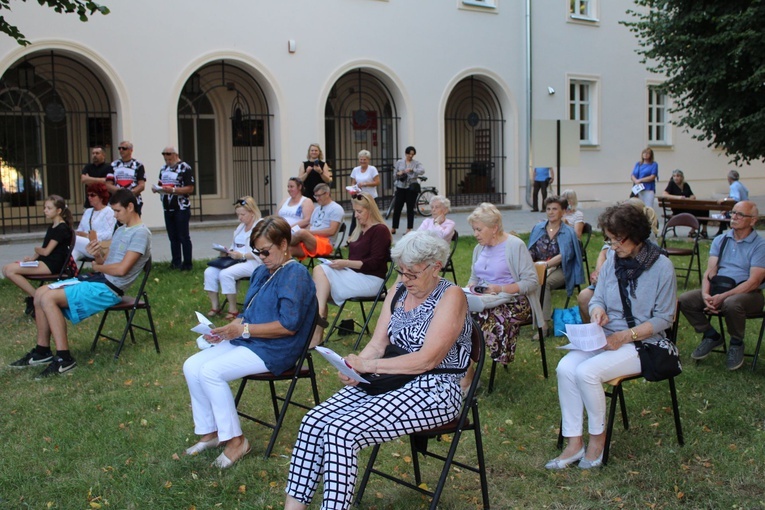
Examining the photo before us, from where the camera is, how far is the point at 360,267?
727cm

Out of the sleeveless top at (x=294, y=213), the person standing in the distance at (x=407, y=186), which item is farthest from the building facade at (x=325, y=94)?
the sleeveless top at (x=294, y=213)

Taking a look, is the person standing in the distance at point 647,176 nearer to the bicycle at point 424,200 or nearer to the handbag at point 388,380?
the bicycle at point 424,200

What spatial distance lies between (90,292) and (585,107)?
18147 mm

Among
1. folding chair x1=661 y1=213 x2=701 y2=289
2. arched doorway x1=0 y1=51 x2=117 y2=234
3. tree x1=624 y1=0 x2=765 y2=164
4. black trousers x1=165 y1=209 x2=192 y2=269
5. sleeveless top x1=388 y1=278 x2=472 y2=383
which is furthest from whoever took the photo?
arched doorway x1=0 y1=51 x2=117 y2=234

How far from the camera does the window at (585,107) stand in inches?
873

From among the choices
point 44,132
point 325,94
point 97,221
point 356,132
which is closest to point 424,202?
point 356,132

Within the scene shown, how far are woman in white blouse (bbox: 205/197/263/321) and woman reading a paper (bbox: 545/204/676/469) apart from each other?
428 centimetres

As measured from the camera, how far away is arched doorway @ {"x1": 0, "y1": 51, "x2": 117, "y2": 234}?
15719 mm

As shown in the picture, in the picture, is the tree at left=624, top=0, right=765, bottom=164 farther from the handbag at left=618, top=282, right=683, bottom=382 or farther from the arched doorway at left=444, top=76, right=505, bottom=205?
the handbag at left=618, top=282, right=683, bottom=382

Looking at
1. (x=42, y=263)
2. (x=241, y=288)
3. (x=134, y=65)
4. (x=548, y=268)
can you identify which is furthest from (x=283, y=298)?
(x=134, y=65)

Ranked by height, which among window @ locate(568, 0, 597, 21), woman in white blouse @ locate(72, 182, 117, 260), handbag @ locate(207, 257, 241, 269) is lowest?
handbag @ locate(207, 257, 241, 269)

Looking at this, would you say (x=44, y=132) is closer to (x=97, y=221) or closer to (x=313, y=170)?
(x=313, y=170)

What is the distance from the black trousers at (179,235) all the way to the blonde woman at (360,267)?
417cm

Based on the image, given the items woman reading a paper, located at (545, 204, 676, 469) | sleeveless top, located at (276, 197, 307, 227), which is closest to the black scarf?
woman reading a paper, located at (545, 204, 676, 469)
